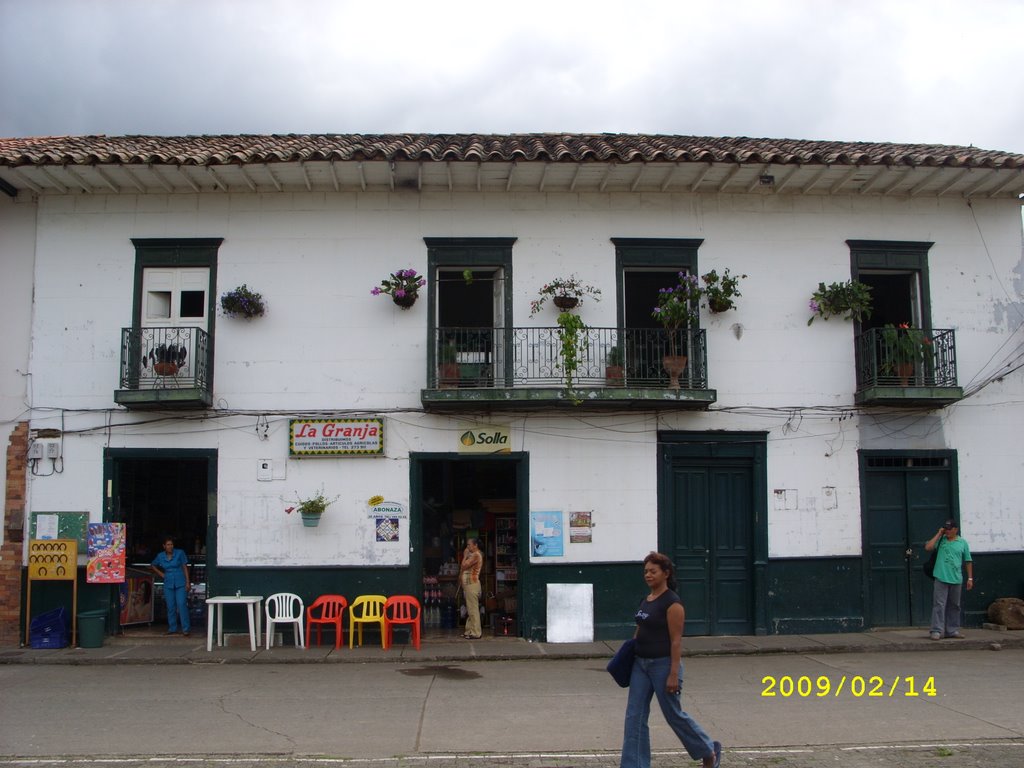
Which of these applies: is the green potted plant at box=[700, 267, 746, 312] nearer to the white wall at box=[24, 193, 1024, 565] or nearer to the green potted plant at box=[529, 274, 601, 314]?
the white wall at box=[24, 193, 1024, 565]

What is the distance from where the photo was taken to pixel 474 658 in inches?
462

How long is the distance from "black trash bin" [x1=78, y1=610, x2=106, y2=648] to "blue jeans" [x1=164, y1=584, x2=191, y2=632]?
105 cm

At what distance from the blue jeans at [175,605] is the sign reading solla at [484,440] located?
4644 millimetres

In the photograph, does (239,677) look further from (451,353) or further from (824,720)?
(824,720)

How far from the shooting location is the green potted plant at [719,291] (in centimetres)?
1316

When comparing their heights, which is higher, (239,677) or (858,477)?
(858,477)

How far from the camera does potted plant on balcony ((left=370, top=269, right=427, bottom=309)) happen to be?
1291 centimetres

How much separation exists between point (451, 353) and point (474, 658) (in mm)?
4198

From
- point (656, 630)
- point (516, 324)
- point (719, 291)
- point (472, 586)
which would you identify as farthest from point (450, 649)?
point (656, 630)

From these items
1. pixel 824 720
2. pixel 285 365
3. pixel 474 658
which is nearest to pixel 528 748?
pixel 824 720

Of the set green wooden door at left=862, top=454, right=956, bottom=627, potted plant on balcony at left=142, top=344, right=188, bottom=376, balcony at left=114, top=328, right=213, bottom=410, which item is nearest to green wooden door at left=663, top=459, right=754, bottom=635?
green wooden door at left=862, top=454, right=956, bottom=627

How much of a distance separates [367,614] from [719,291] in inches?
268
